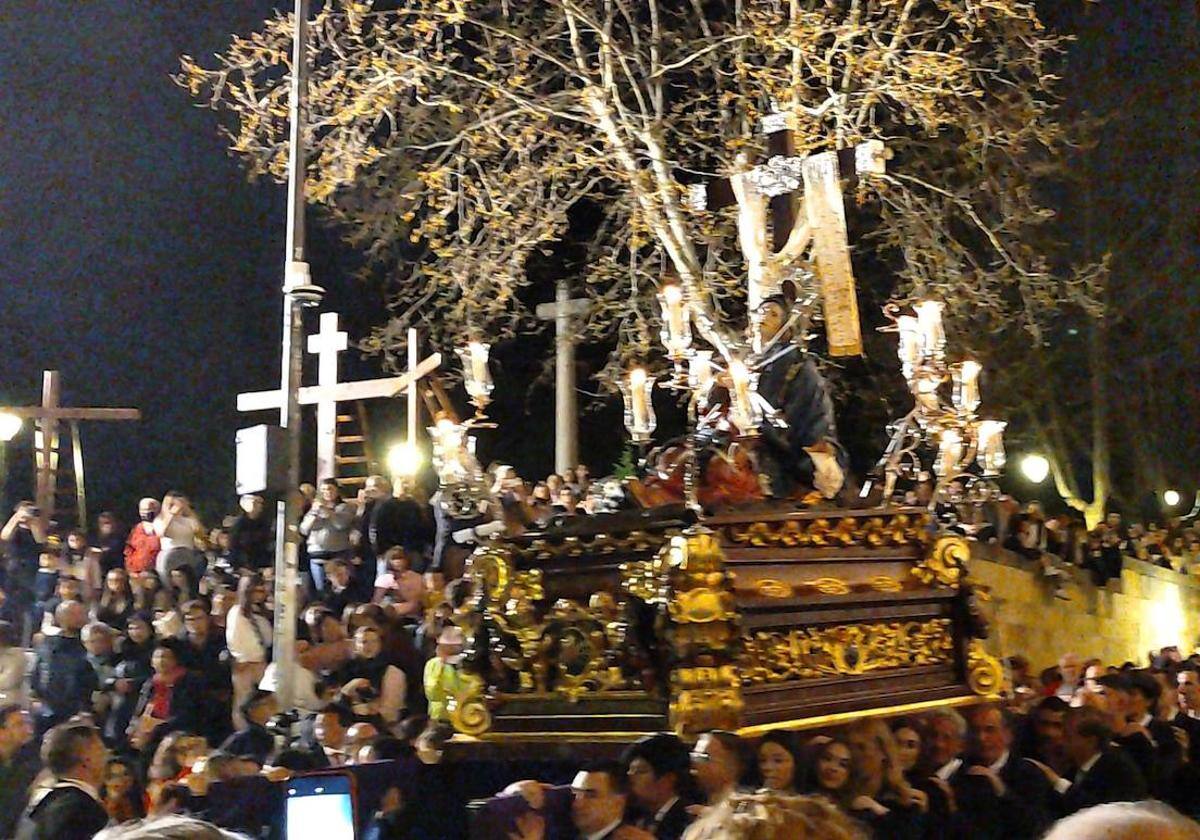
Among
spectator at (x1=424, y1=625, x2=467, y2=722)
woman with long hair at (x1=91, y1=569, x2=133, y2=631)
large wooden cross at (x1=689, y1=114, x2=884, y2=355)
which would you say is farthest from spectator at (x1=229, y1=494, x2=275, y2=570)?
large wooden cross at (x1=689, y1=114, x2=884, y2=355)

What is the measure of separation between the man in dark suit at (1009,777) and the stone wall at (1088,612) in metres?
4.76

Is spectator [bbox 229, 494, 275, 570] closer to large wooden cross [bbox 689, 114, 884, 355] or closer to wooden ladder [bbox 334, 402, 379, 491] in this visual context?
wooden ladder [bbox 334, 402, 379, 491]

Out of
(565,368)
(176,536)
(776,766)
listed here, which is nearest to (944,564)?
(776,766)

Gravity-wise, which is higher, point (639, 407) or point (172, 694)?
point (639, 407)

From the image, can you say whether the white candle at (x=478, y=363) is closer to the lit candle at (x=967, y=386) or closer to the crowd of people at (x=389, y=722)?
the crowd of people at (x=389, y=722)

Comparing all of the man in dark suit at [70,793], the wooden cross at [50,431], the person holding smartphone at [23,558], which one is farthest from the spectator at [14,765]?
the wooden cross at [50,431]

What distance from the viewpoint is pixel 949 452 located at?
759 centimetres

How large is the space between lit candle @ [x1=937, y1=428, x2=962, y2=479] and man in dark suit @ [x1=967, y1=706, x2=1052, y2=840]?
5.42 feet

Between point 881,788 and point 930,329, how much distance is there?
2.29m

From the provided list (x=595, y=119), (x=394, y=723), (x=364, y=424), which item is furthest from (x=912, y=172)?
(x=394, y=723)

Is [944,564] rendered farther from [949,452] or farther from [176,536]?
[176,536]

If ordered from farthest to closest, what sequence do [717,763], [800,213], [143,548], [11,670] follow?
[143,548]
[11,670]
[800,213]
[717,763]

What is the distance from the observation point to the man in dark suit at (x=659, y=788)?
17.3 ft

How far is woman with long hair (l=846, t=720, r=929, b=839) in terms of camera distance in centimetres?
541
